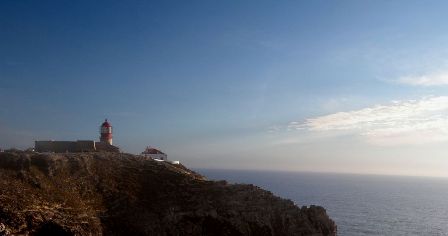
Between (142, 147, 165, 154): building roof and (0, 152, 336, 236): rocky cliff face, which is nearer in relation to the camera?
(0, 152, 336, 236): rocky cliff face

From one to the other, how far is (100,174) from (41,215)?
1384 cm

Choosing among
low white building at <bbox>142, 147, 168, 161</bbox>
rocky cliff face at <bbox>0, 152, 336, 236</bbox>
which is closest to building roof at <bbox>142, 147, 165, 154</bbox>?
low white building at <bbox>142, 147, 168, 161</bbox>

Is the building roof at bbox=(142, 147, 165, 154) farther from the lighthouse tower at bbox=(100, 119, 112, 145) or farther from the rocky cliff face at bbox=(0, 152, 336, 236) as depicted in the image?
the rocky cliff face at bbox=(0, 152, 336, 236)

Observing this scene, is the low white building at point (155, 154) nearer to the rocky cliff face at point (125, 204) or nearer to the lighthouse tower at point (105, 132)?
the lighthouse tower at point (105, 132)

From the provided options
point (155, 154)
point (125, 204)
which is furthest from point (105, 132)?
point (125, 204)

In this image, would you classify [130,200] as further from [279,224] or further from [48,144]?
[48,144]

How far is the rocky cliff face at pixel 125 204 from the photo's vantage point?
42.6 meters

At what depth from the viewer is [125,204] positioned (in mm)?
49500

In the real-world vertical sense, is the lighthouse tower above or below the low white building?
above

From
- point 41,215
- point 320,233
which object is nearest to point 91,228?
point 41,215

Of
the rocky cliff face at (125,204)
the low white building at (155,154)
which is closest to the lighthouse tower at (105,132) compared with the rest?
the low white building at (155,154)

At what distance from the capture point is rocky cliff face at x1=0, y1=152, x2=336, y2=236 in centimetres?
4259

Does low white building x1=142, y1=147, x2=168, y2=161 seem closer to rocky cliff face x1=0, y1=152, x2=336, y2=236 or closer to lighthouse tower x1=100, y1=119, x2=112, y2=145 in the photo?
lighthouse tower x1=100, y1=119, x2=112, y2=145

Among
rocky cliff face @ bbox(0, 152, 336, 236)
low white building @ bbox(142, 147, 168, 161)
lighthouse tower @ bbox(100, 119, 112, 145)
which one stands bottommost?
rocky cliff face @ bbox(0, 152, 336, 236)
